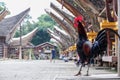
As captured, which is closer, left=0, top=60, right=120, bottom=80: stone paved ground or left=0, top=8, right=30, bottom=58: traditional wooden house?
left=0, top=60, right=120, bottom=80: stone paved ground

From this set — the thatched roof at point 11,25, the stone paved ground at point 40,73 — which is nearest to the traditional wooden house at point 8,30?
the thatched roof at point 11,25

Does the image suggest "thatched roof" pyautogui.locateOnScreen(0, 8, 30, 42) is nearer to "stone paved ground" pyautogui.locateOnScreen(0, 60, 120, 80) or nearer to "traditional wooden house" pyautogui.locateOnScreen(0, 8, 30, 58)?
"traditional wooden house" pyautogui.locateOnScreen(0, 8, 30, 58)

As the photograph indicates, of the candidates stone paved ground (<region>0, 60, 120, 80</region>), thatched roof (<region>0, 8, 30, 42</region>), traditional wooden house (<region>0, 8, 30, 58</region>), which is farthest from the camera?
traditional wooden house (<region>0, 8, 30, 58</region>)

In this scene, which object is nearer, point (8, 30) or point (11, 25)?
point (8, 30)

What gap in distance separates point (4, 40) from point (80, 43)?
5141 centimetres

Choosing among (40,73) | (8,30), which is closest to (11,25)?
(8,30)

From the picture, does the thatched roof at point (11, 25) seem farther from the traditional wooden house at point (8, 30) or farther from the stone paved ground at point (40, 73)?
the stone paved ground at point (40, 73)

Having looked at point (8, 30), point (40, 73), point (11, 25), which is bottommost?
point (40, 73)

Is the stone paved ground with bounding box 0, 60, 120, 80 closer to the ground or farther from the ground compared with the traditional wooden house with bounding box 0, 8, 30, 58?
closer to the ground

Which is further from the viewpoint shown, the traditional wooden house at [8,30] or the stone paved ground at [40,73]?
the traditional wooden house at [8,30]

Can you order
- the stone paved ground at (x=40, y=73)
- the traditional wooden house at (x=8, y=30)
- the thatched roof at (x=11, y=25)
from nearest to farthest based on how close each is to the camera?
the stone paved ground at (x=40, y=73) < the thatched roof at (x=11, y=25) < the traditional wooden house at (x=8, y=30)

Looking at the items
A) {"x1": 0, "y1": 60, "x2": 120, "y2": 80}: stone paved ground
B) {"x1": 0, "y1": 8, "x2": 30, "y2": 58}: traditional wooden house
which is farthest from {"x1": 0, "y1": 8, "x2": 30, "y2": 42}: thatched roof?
{"x1": 0, "y1": 60, "x2": 120, "y2": 80}: stone paved ground

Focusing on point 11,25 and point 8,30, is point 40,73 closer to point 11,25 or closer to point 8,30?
point 8,30

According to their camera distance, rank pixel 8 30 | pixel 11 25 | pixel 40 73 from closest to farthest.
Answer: pixel 40 73
pixel 8 30
pixel 11 25
